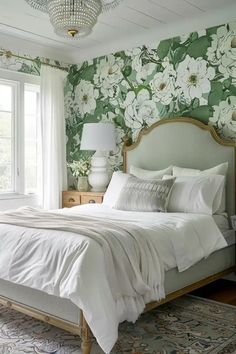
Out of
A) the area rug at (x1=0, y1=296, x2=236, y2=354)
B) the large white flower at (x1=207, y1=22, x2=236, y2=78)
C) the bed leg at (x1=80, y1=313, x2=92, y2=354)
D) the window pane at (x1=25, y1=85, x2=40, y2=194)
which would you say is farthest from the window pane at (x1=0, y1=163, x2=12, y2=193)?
the bed leg at (x1=80, y1=313, x2=92, y2=354)

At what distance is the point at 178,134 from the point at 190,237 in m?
1.52

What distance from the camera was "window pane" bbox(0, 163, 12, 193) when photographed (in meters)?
4.84

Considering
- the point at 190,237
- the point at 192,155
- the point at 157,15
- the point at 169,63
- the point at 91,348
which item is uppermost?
the point at 157,15

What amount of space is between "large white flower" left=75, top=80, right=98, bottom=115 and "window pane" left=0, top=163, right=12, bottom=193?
1.30 metres

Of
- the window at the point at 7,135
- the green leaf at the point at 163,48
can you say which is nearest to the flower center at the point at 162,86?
the green leaf at the point at 163,48

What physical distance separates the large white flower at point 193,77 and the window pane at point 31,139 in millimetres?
1908

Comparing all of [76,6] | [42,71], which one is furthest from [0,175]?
[76,6]

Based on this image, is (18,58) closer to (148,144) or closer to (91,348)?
(148,144)

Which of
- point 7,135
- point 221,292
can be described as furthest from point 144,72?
point 221,292

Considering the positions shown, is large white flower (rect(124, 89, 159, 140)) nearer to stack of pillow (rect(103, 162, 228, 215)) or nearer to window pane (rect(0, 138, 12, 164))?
stack of pillow (rect(103, 162, 228, 215))

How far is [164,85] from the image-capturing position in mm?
4543

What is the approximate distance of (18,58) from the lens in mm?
4871

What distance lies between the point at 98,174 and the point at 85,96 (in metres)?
1.16

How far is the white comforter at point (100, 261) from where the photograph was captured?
2.24 meters
